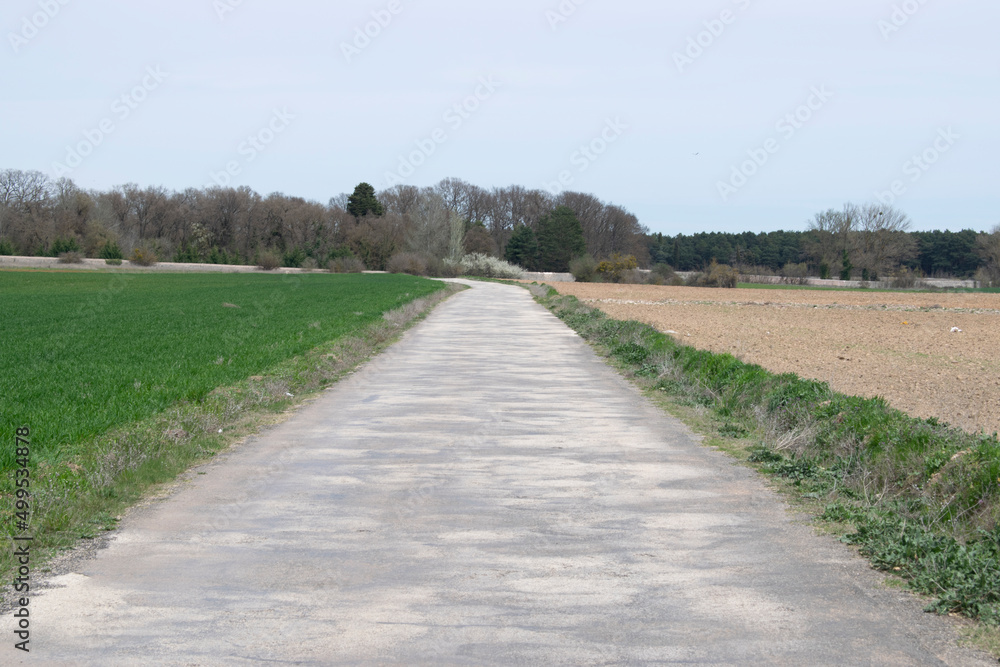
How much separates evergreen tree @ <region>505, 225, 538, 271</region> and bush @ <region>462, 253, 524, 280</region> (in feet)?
32.9

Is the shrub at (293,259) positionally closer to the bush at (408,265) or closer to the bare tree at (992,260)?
the bush at (408,265)

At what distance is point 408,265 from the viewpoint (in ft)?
378

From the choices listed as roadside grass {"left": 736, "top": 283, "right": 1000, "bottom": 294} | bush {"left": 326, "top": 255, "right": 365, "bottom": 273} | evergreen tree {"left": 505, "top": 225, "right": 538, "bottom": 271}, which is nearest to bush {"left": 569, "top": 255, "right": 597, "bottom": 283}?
roadside grass {"left": 736, "top": 283, "right": 1000, "bottom": 294}

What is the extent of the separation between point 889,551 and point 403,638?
3236 mm

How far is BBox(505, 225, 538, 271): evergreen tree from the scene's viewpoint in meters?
132

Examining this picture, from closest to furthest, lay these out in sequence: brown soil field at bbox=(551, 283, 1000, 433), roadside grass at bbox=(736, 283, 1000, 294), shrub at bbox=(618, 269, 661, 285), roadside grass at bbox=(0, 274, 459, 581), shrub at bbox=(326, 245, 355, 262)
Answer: roadside grass at bbox=(0, 274, 459, 581), brown soil field at bbox=(551, 283, 1000, 433), roadside grass at bbox=(736, 283, 1000, 294), shrub at bbox=(618, 269, 661, 285), shrub at bbox=(326, 245, 355, 262)

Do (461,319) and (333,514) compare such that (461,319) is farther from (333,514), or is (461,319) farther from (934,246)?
(934,246)

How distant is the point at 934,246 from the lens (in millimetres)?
144750

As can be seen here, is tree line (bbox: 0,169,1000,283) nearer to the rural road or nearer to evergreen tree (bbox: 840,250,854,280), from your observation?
evergreen tree (bbox: 840,250,854,280)

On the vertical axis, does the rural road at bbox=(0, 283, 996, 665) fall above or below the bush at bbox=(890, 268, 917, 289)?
below

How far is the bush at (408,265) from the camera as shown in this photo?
115188mm

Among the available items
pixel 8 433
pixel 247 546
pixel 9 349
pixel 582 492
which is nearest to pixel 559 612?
pixel 247 546

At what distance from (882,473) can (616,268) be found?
10327cm

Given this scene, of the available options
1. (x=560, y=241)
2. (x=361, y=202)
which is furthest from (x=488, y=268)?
(x=361, y=202)
